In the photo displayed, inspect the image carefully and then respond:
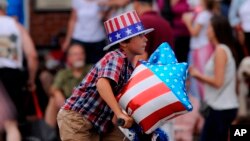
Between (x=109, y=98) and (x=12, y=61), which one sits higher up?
(x=109, y=98)

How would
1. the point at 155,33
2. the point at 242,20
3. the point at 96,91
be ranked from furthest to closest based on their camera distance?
the point at 242,20
the point at 155,33
the point at 96,91

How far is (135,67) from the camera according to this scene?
7.64m

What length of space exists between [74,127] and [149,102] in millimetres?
806

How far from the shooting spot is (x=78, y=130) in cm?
793

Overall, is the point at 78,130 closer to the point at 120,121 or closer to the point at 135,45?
the point at 120,121

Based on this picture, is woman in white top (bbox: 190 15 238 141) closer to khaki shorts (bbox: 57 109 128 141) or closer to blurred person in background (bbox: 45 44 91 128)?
blurred person in background (bbox: 45 44 91 128)

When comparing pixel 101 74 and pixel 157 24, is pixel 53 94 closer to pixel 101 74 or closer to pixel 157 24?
pixel 157 24

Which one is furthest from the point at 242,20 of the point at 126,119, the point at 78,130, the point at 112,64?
the point at 126,119

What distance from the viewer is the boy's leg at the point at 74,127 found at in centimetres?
792

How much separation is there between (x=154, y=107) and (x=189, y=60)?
18.6 feet

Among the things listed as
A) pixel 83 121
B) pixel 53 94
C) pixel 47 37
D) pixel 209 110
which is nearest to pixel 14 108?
pixel 53 94

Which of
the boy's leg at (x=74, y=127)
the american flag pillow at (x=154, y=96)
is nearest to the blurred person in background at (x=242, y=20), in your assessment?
the boy's leg at (x=74, y=127)

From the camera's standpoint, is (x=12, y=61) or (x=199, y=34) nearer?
(x=12, y=61)

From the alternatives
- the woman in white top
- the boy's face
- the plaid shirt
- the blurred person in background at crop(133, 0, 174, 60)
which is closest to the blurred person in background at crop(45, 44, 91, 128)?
the woman in white top
